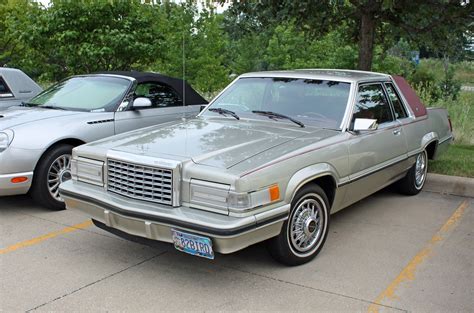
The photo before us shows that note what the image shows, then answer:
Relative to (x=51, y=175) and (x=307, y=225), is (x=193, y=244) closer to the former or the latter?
(x=307, y=225)

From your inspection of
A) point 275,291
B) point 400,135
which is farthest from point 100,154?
point 400,135

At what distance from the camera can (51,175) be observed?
220 inches

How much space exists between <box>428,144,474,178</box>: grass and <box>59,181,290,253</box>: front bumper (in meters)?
4.20

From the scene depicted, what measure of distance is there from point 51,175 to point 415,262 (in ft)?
12.8

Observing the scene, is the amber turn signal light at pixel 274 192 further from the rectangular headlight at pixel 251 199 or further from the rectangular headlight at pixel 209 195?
the rectangular headlight at pixel 209 195

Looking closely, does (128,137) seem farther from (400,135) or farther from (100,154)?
(400,135)

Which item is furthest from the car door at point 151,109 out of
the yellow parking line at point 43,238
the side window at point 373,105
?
the side window at point 373,105

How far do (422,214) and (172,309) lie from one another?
3.48 metres

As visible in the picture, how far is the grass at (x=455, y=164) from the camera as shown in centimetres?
708

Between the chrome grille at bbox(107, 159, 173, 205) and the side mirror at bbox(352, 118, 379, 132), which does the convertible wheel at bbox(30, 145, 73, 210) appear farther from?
the side mirror at bbox(352, 118, 379, 132)

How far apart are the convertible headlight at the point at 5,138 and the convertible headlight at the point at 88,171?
1218 millimetres

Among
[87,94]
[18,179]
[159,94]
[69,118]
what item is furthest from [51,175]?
[159,94]

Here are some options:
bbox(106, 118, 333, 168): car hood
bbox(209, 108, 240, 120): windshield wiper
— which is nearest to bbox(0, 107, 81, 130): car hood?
bbox(106, 118, 333, 168): car hood

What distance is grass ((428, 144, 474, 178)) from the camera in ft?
23.2
